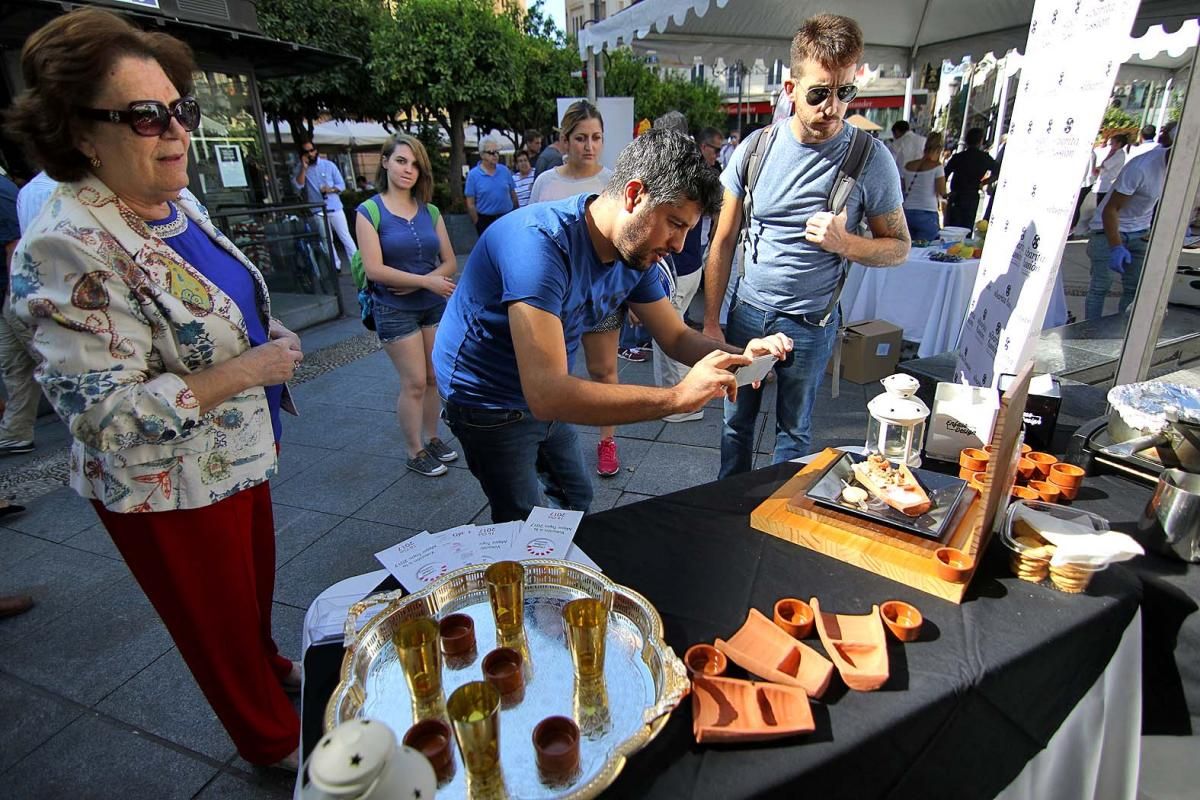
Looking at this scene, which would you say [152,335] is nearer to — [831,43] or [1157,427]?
[831,43]

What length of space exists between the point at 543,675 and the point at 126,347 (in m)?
1.02

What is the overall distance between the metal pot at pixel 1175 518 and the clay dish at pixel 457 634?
1.53 meters

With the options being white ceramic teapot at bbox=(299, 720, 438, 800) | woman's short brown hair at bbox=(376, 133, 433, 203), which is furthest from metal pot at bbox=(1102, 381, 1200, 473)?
woman's short brown hair at bbox=(376, 133, 433, 203)

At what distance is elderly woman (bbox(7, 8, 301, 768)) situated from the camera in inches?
45.4

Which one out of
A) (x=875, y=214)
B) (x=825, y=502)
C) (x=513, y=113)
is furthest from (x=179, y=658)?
(x=513, y=113)

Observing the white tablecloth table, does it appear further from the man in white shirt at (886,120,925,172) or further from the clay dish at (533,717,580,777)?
the clay dish at (533,717,580,777)

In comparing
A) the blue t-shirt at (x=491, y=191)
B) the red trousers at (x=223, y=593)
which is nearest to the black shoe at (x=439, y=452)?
the red trousers at (x=223, y=593)

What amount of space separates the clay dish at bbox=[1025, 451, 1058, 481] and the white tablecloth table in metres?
2.94

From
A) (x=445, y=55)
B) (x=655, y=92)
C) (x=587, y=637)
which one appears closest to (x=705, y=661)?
(x=587, y=637)

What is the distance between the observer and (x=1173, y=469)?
57.5 inches

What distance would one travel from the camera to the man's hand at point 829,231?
2.22 m

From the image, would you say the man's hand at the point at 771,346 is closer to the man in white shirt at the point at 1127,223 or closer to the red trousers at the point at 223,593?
the red trousers at the point at 223,593

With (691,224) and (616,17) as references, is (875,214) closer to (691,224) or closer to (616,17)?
(691,224)

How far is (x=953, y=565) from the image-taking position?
48.3 inches
